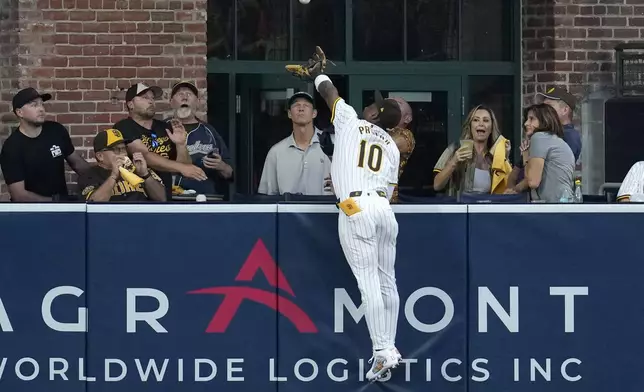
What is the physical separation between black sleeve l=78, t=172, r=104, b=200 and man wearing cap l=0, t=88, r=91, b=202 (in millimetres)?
142

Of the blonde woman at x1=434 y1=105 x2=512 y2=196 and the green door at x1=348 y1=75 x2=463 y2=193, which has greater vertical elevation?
the green door at x1=348 y1=75 x2=463 y2=193

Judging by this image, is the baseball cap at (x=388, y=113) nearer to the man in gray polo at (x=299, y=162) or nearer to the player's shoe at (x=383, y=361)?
the man in gray polo at (x=299, y=162)

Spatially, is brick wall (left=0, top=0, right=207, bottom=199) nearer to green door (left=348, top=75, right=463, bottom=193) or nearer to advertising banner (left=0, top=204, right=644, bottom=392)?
green door (left=348, top=75, right=463, bottom=193)

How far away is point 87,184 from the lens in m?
9.74

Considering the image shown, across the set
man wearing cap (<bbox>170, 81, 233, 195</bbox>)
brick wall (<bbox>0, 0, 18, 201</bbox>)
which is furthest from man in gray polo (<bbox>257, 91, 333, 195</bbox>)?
brick wall (<bbox>0, 0, 18, 201</bbox>)

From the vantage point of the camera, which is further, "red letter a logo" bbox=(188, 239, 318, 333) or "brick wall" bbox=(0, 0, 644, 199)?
"brick wall" bbox=(0, 0, 644, 199)

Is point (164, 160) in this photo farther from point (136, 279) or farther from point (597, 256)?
point (597, 256)

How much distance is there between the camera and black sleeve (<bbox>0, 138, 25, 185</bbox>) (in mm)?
9789

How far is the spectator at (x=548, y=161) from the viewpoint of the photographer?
9.61 meters

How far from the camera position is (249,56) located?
41.2 ft

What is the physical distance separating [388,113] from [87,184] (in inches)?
89.6

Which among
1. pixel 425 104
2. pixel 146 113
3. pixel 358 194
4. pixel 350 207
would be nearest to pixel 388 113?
pixel 358 194

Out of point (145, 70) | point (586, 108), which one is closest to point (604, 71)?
point (586, 108)

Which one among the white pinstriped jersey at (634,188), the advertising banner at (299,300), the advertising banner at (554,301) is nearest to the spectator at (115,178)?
the advertising banner at (299,300)
